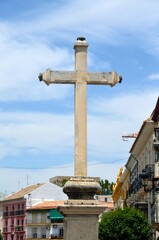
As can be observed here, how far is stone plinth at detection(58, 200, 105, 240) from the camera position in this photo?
37.6 ft

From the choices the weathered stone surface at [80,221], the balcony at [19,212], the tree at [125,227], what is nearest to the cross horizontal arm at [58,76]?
the weathered stone surface at [80,221]

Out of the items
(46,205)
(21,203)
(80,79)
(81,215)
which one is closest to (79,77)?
(80,79)

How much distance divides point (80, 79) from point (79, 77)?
5 cm

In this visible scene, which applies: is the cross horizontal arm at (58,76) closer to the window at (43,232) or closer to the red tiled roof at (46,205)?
the red tiled roof at (46,205)

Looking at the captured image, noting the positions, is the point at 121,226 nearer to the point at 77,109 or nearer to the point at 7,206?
the point at 77,109

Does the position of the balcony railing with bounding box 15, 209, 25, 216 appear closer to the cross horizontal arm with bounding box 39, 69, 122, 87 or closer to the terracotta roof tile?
the terracotta roof tile

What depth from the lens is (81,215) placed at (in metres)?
11.5

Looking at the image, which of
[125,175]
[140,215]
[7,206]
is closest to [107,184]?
[7,206]

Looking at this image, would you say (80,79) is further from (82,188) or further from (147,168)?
(147,168)

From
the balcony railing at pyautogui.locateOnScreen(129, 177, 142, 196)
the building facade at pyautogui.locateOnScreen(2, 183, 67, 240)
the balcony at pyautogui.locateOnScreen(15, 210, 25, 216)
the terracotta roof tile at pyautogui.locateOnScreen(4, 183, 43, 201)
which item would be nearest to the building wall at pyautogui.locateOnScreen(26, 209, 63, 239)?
the building facade at pyautogui.locateOnScreen(2, 183, 67, 240)

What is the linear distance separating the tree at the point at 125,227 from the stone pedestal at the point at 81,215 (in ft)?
88.4

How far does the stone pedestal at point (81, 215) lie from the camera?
1146cm

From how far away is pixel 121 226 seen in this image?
128 feet

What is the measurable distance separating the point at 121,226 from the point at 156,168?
4.79m
